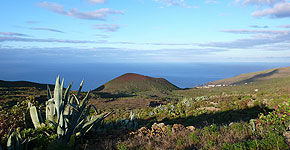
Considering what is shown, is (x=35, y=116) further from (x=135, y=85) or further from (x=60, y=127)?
(x=135, y=85)

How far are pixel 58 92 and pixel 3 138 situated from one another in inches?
58.8

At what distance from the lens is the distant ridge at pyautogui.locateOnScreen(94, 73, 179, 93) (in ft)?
146

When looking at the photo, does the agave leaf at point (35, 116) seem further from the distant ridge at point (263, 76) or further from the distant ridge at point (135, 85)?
the distant ridge at point (263, 76)

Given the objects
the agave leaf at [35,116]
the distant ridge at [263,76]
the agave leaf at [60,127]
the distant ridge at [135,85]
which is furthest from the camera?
the distant ridge at [263,76]

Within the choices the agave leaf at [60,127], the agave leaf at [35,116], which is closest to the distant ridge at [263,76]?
the agave leaf at [60,127]

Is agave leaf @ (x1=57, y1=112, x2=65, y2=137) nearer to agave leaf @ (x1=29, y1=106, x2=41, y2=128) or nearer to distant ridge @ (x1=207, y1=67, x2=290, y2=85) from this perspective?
agave leaf @ (x1=29, y1=106, x2=41, y2=128)

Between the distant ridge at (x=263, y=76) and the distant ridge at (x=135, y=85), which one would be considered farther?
the distant ridge at (x=263, y=76)

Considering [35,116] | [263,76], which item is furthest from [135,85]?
[263,76]

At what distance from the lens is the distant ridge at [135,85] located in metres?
44.6

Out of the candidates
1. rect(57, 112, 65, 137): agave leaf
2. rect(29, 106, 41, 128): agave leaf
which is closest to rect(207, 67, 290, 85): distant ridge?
rect(57, 112, 65, 137): agave leaf

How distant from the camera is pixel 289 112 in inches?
243

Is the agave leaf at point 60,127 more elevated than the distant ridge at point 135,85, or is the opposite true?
the agave leaf at point 60,127

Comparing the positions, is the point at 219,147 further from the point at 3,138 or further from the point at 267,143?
the point at 3,138

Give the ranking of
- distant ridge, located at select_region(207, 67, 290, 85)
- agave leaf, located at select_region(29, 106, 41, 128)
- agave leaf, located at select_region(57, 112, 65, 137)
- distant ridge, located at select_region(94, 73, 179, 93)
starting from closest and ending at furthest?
agave leaf, located at select_region(57, 112, 65, 137)
agave leaf, located at select_region(29, 106, 41, 128)
distant ridge, located at select_region(94, 73, 179, 93)
distant ridge, located at select_region(207, 67, 290, 85)
